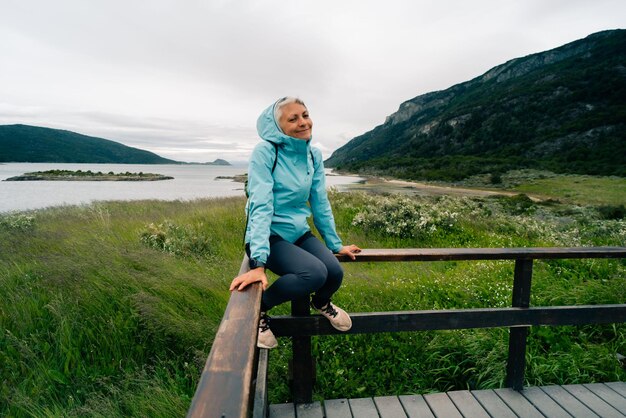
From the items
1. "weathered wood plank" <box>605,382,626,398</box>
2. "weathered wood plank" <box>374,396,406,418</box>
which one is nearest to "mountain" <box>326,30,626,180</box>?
"weathered wood plank" <box>605,382,626,398</box>

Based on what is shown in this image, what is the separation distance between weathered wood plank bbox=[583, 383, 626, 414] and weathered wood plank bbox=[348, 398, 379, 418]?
1.79 meters

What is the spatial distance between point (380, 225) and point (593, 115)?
91529mm

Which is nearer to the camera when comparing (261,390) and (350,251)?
(261,390)

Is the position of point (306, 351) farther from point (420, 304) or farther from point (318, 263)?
point (420, 304)

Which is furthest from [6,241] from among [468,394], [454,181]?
[454,181]

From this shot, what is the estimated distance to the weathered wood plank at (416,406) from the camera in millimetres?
2410

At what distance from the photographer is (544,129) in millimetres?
82250

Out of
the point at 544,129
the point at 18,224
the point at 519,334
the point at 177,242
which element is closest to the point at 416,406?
the point at 519,334

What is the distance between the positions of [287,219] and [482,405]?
1996 millimetres

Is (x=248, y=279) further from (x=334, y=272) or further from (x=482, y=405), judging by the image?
(x=482, y=405)

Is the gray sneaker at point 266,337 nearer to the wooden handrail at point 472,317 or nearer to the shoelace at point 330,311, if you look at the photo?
the wooden handrail at point 472,317

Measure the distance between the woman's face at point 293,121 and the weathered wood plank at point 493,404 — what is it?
237 cm

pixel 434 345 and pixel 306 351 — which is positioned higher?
pixel 306 351

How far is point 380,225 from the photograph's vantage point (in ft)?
30.8
